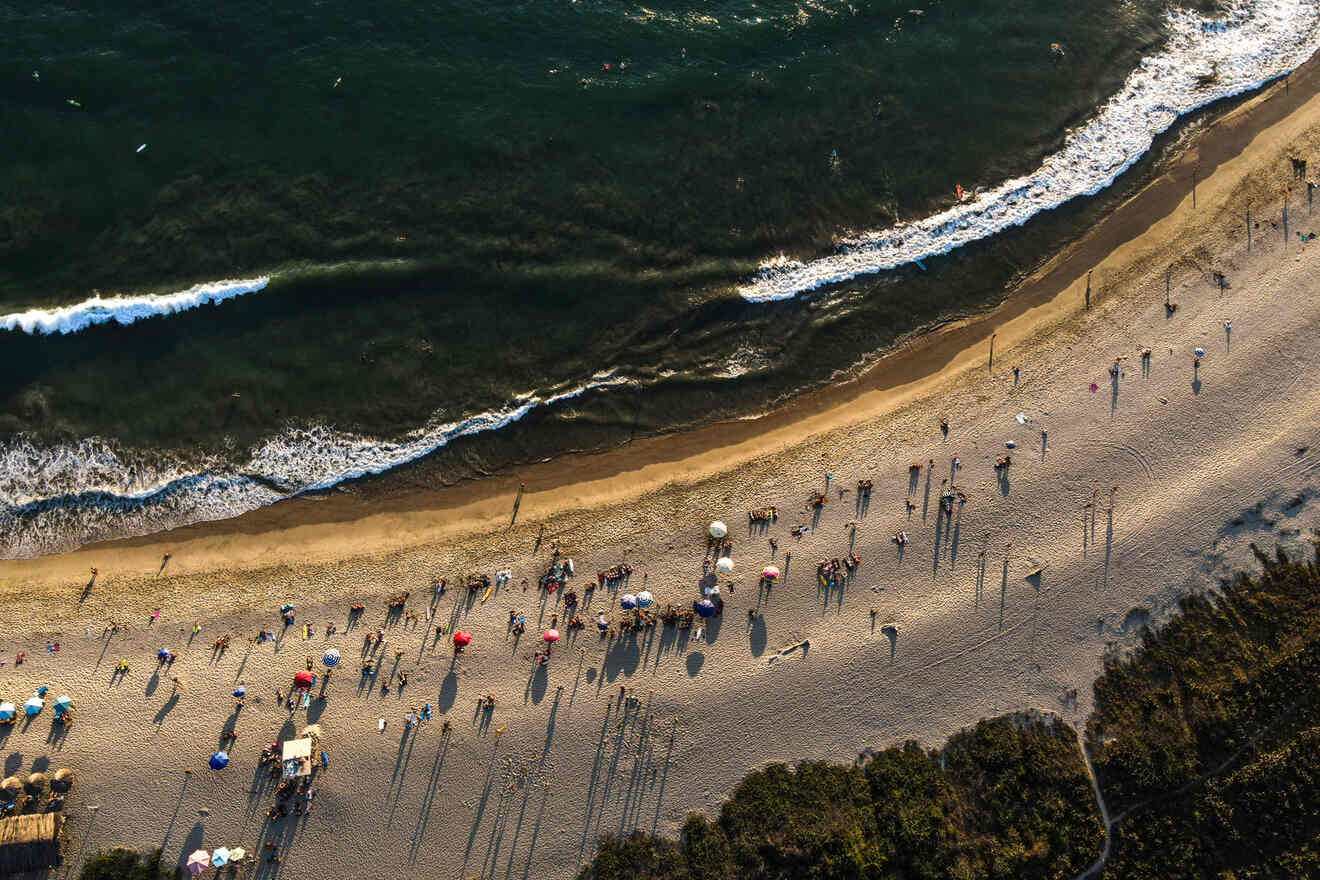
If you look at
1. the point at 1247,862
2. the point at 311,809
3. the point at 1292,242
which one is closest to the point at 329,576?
the point at 311,809

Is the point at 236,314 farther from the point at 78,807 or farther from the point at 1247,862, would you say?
the point at 1247,862

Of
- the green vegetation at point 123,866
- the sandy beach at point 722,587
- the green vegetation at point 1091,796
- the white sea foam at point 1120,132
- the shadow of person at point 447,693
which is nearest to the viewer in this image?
the green vegetation at point 1091,796

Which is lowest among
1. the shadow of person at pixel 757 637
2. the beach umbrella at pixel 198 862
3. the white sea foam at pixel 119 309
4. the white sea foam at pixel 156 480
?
the beach umbrella at pixel 198 862

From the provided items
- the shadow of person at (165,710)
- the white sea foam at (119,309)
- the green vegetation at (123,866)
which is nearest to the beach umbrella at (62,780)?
the green vegetation at (123,866)

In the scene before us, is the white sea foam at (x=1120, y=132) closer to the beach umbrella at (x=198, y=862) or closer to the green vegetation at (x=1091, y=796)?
the green vegetation at (x=1091, y=796)

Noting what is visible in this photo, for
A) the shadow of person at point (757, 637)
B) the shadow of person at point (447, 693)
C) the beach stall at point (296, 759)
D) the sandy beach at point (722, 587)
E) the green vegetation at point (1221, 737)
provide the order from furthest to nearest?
1. the shadow of person at point (757, 637)
2. the shadow of person at point (447, 693)
3. the sandy beach at point (722, 587)
4. the beach stall at point (296, 759)
5. the green vegetation at point (1221, 737)

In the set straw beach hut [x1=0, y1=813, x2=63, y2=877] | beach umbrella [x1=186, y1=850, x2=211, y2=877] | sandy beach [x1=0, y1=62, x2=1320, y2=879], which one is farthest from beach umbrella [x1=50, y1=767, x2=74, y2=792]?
beach umbrella [x1=186, y1=850, x2=211, y2=877]

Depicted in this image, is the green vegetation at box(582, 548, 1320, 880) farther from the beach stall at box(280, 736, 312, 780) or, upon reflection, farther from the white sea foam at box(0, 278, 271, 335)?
the white sea foam at box(0, 278, 271, 335)
